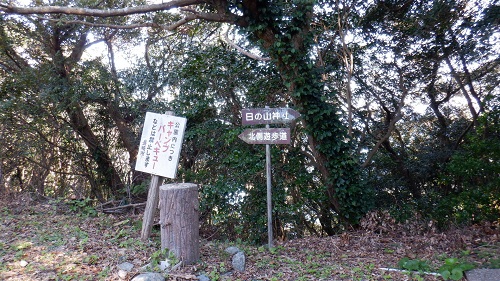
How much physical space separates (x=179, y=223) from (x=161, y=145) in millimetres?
1182

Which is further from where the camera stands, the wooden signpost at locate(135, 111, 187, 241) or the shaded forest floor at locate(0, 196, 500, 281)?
the wooden signpost at locate(135, 111, 187, 241)

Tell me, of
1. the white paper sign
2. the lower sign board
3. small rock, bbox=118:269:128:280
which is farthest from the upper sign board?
small rock, bbox=118:269:128:280

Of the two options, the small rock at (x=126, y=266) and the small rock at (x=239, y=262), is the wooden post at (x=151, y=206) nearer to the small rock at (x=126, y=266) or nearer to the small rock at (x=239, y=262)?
the small rock at (x=126, y=266)

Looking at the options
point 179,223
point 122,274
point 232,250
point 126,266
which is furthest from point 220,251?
point 122,274

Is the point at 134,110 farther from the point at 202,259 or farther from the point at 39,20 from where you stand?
the point at 202,259

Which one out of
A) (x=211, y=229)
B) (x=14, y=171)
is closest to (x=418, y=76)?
(x=211, y=229)

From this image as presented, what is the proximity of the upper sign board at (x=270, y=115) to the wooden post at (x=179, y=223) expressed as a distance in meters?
1.52

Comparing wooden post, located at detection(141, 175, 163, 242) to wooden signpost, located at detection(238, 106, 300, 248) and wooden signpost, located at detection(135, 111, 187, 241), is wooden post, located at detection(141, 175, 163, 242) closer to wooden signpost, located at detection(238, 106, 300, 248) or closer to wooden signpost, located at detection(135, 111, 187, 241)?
wooden signpost, located at detection(135, 111, 187, 241)

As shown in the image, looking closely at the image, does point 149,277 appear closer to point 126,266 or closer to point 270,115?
point 126,266

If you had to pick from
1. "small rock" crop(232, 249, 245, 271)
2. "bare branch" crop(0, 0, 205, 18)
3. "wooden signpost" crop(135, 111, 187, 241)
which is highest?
"bare branch" crop(0, 0, 205, 18)

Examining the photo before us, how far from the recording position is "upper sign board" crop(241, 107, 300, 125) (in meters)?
5.63

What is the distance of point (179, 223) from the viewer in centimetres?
475

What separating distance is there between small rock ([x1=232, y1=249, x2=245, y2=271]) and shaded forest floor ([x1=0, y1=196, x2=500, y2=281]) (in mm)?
83

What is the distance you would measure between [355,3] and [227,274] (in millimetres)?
6964
